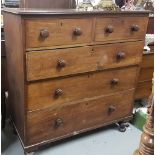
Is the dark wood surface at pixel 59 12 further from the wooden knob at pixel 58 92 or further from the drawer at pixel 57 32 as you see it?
the wooden knob at pixel 58 92

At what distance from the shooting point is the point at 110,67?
5.59ft

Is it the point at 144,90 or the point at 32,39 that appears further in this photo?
the point at 144,90

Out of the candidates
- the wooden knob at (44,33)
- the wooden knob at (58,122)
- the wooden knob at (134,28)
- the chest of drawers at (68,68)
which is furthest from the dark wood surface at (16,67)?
the wooden knob at (134,28)

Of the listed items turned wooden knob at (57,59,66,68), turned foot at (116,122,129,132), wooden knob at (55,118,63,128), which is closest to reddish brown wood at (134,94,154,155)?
turned wooden knob at (57,59,66,68)

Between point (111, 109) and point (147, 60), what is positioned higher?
point (147, 60)

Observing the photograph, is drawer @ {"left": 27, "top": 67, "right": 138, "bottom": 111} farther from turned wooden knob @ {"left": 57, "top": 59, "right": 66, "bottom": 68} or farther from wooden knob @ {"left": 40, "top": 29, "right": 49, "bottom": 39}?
wooden knob @ {"left": 40, "top": 29, "right": 49, "bottom": 39}

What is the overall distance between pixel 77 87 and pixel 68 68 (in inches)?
6.8

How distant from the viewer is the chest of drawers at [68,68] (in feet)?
4.47

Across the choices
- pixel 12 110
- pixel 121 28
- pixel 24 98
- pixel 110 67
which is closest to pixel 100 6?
pixel 121 28

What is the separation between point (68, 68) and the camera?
152 centimetres

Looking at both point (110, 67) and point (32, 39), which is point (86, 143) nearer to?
point (110, 67)

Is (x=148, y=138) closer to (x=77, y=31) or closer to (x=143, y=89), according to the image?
(x=77, y=31)

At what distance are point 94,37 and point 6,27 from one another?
57 cm

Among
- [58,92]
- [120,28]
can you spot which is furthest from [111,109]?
[120,28]
